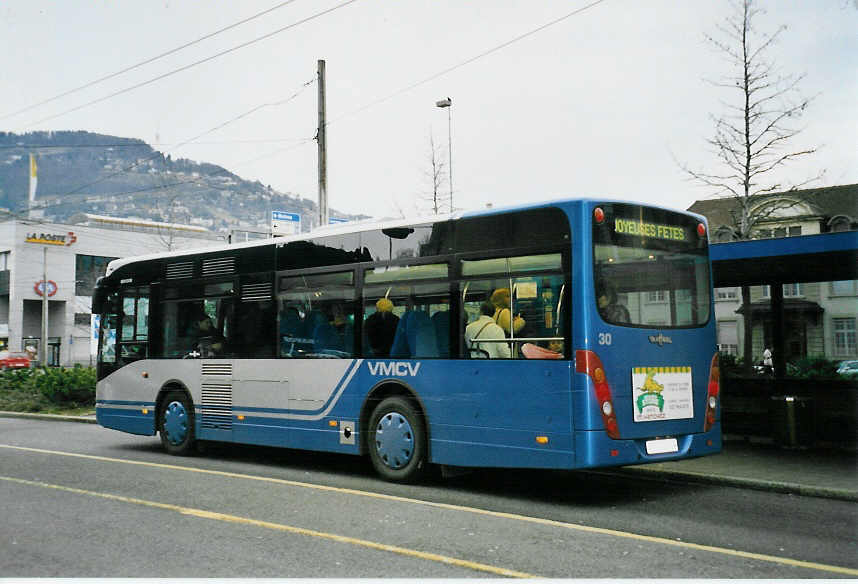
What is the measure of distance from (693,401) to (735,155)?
17143mm

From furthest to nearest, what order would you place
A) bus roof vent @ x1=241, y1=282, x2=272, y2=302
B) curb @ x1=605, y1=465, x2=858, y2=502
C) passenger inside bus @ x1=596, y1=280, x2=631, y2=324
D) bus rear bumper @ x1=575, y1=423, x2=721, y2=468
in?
1. bus roof vent @ x1=241, y1=282, x2=272, y2=302
2. curb @ x1=605, y1=465, x2=858, y2=502
3. passenger inside bus @ x1=596, y1=280, x2=631, y2=324
4. bus rear bumper @ x1=575, y1=423, x2=721, y2=468

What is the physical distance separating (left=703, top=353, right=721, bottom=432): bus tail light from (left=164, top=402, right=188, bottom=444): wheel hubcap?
294 inches

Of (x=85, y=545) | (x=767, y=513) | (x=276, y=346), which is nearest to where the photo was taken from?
(x=85, y=545)

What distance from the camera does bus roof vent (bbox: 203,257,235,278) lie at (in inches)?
491

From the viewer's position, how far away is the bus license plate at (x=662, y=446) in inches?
351

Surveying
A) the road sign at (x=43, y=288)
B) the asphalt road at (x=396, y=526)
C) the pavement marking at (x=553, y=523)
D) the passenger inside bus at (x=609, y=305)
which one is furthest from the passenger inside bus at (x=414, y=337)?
the road sign at (x=43, y=288)

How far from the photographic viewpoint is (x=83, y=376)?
23906 mm

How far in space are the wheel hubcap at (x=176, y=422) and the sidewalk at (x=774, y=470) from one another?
6234 mm

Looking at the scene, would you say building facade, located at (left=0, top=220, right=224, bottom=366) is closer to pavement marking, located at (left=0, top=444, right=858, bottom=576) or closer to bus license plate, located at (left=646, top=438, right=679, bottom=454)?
pavement marking, located at (left=0, top=444, right=858, bottom=576)

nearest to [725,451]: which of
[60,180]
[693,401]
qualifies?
[693,401]

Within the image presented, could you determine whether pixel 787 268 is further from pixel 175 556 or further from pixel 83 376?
pixel 83 376

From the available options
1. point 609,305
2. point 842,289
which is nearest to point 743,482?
point 609,305

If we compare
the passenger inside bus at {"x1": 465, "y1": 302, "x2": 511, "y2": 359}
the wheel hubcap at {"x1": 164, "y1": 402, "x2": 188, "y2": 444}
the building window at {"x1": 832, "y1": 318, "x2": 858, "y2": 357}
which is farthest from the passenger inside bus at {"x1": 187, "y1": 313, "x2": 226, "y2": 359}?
the building window at {"x1": 832, "y1": 318, "x2": 858, "y2": 357}

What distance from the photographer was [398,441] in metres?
10.1
